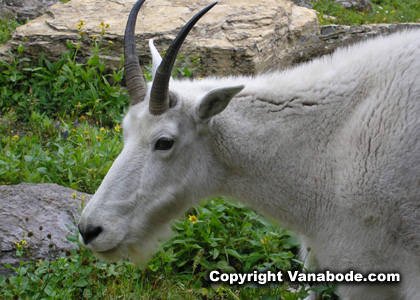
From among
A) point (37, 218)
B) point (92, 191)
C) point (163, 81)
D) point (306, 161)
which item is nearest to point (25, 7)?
point (92, 191)

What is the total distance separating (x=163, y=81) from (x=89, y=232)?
1.20 meters

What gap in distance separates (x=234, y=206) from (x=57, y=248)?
70.9 inches

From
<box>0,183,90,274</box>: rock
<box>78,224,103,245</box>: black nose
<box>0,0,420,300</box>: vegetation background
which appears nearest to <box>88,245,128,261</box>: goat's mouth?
<box>78,224,103,245</box>: black nose

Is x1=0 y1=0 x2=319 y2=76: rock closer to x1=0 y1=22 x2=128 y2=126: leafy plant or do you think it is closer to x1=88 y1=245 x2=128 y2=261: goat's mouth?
x1=0 y1=22 x2=128 y2=126: leafy plant

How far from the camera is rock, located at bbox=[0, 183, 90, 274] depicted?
434 centimetres

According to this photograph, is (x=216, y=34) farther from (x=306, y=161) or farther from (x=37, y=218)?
(x=306, y=161)

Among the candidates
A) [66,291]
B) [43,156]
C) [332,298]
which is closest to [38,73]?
[43,156]

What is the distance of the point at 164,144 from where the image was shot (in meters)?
3.76

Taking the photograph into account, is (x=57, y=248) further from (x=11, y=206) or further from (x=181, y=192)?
Answer: (x=181, y=192)

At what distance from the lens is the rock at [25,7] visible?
34.3ft

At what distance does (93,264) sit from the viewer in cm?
429

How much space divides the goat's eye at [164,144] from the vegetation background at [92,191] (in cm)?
107

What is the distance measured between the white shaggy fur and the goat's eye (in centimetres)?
3

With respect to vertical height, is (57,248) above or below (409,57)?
below
